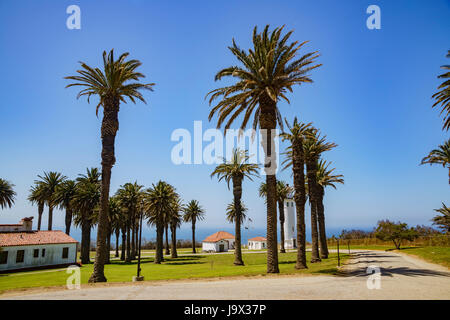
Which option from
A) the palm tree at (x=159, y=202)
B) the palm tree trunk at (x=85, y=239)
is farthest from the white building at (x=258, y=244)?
the palm tree trunk at (x=85, y=239)

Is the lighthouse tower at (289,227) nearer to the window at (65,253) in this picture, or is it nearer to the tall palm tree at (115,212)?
the tall palm tree at (115,212)

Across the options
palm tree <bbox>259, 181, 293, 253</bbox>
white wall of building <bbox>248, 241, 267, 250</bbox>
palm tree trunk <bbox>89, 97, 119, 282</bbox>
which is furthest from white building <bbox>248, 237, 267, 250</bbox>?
palm tree trunk <bbox>89, 97, 119, 282</bbox>

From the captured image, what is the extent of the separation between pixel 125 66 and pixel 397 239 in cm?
5140

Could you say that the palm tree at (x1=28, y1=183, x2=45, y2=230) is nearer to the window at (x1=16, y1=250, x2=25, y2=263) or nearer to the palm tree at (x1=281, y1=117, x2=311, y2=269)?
the window at (x1=16, y1=250, x2=25, y2=263)

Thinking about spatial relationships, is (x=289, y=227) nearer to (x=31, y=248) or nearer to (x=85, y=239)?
(x=85, y=239)

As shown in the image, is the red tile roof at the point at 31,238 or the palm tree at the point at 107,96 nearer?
the palm tree at the point at 107,96

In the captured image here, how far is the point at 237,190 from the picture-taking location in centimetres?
3616

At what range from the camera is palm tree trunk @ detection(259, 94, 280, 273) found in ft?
68.9

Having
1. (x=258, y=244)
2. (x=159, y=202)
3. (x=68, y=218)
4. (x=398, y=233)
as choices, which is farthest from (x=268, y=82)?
(x=258, y=244)

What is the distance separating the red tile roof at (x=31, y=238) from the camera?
3656 cm

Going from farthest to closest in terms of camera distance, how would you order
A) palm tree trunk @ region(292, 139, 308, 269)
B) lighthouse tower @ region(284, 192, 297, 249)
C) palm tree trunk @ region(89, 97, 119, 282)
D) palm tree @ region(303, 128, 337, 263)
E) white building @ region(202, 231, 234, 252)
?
white building @ region(202, 231, 234, 252) < lighthouse tower @ region(284, 192, 297, 249) < palm tree @ region(303, 128, 337, 263) < palm tree trunk @ region(292, 139, 308, 269) < palm tree trunk @ region(89, 97, 119, 282)

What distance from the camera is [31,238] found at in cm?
3975

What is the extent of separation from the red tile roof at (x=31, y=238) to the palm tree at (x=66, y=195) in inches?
324
